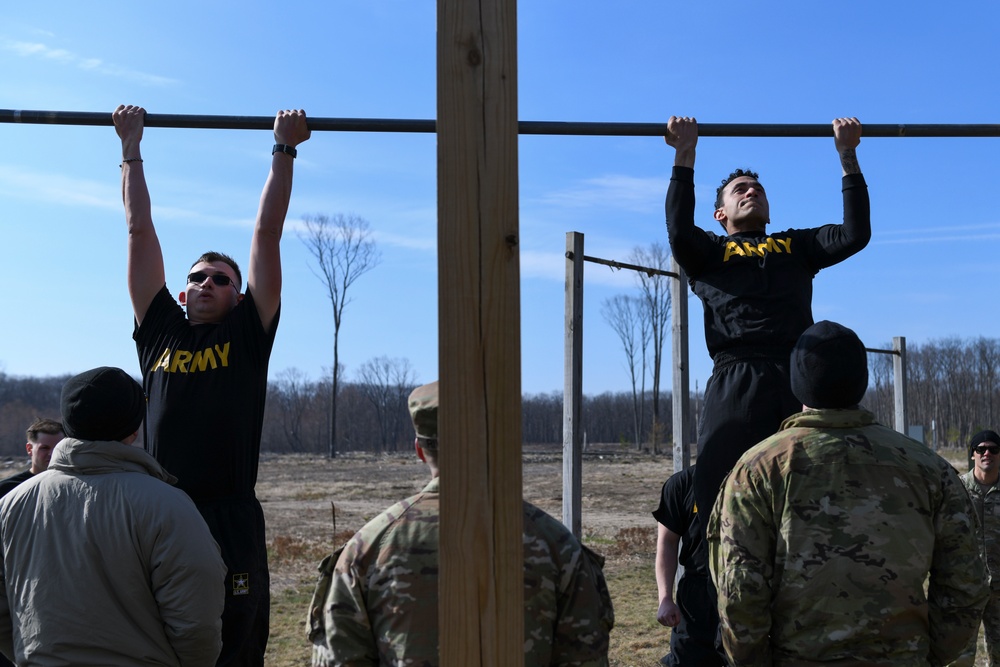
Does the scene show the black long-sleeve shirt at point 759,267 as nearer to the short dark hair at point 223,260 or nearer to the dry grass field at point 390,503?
the short dark hair at point 223,260

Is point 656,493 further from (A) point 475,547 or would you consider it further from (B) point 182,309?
(A) point 475,547

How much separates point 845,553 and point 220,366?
199cm

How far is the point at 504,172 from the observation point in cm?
162

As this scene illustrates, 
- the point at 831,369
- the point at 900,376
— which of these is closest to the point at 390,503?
the point at 900,376

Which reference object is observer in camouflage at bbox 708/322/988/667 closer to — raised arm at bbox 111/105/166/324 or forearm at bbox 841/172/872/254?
forearm at bbox 841/172/872/254

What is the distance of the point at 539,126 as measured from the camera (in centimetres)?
310

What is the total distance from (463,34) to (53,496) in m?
1.70

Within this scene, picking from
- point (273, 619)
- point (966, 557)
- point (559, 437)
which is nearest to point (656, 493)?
point (273, 619)

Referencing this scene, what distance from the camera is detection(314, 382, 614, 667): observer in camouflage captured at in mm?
1935

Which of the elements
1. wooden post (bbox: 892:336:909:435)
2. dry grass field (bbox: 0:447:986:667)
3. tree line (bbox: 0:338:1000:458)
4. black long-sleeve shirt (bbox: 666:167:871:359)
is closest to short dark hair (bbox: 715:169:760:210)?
black long-sleeve shirt (bbox: 666:167:871:359)

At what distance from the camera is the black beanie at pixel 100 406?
254 cm

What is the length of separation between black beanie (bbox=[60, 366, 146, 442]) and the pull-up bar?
1.01 metres

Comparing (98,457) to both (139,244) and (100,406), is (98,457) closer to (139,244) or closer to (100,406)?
(100,406)

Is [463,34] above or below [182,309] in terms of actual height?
above
